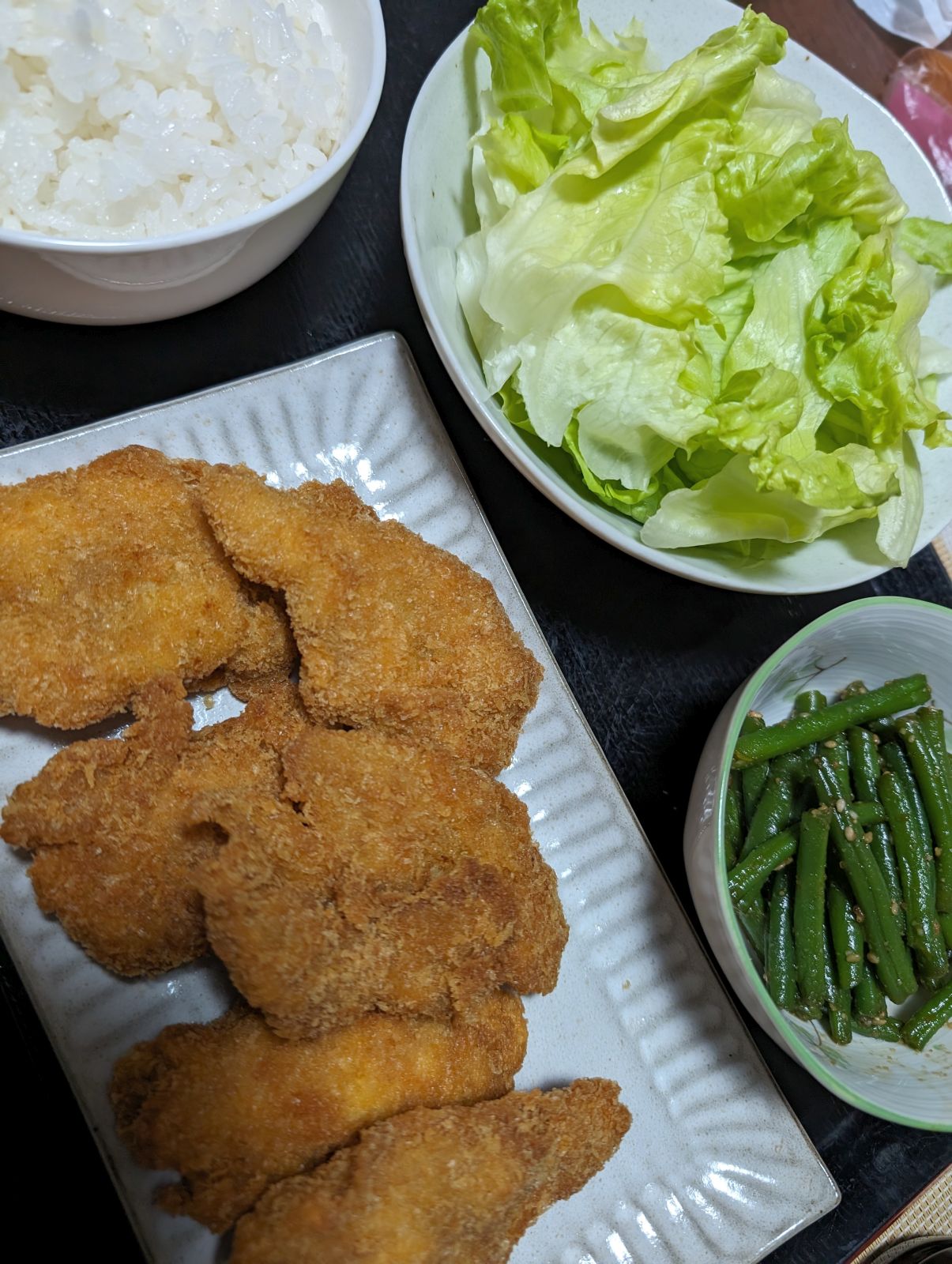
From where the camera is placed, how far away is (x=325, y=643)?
1606 mm

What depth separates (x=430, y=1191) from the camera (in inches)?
56.8

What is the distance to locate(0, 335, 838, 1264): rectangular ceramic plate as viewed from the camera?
174cm

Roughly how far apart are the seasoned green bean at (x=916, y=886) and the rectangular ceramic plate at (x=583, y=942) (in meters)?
0.38

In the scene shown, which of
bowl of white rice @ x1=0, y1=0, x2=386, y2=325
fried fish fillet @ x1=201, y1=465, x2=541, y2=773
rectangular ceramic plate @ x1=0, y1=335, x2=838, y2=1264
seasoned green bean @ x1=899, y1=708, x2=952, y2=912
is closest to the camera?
bowl of white rice @ x1=0, y1=0, x2=386, y2=325

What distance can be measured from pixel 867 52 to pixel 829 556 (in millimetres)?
1599

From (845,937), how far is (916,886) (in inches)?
6.6

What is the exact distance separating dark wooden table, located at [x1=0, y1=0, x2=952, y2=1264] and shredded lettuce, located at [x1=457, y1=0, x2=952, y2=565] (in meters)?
0.24

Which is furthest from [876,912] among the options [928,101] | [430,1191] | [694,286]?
[928,101]

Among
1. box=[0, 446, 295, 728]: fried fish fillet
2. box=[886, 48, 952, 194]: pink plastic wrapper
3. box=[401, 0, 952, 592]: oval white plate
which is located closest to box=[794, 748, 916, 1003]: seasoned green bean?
box=[401, 0, 952, 592]: oval white plate

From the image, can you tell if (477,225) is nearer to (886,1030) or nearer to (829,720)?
(829,720)

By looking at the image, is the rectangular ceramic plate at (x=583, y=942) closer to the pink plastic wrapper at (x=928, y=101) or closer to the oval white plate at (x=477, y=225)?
the oval white plate at (x=477, y=225)

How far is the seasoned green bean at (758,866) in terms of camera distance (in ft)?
5.73

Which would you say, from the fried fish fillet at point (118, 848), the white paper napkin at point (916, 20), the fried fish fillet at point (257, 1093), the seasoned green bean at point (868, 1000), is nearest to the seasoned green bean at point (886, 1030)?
the seasoned green bean at point (868, 1000)

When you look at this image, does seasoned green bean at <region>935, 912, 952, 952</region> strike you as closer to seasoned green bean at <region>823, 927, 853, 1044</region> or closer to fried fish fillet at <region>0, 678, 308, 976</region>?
seasoned green bean at <region>823, 927, 853, 1044</region>
